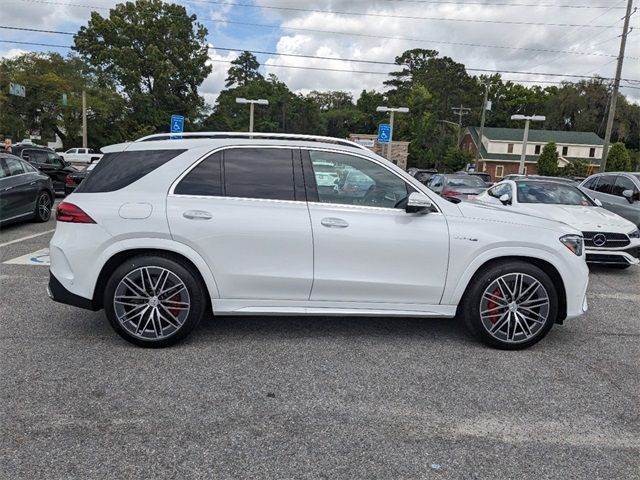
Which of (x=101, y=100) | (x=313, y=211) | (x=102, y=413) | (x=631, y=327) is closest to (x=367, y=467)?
(x=102, y=413)

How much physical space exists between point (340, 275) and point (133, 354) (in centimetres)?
178

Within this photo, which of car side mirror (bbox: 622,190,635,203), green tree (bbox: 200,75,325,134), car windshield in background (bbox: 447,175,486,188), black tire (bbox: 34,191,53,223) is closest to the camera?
car side mirror (bbox: 622,190,635,203)

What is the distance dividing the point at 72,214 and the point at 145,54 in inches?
2092

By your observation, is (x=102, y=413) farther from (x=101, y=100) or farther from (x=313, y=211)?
(x=101, y=100)

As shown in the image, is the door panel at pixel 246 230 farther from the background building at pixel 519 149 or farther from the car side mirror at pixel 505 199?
the background building at pixel 519 149

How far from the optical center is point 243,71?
316 feet

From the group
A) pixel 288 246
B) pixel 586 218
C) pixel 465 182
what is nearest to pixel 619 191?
pixel 586 218

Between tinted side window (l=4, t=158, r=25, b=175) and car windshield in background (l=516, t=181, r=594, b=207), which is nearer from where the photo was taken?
car windshield in background (l=516, t=181, r=594, b=207)

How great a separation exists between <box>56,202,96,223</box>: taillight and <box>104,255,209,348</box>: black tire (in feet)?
1.56

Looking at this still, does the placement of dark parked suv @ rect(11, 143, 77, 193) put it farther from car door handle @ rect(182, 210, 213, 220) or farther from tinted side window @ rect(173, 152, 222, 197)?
car door handle @ rect(182, 210, 213, 220)

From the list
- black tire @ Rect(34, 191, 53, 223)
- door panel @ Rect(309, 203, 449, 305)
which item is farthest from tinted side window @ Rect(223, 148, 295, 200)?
black tire @ Rect(34, 191, 53, 223)

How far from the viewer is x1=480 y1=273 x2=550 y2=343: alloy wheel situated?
4.21 metres

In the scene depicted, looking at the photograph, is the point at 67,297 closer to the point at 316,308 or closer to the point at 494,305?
the point at 316,308

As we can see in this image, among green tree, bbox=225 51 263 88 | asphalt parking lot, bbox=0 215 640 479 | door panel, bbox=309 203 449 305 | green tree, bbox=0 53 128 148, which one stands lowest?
asphalt parking lot, bbox=0 215 640 479
